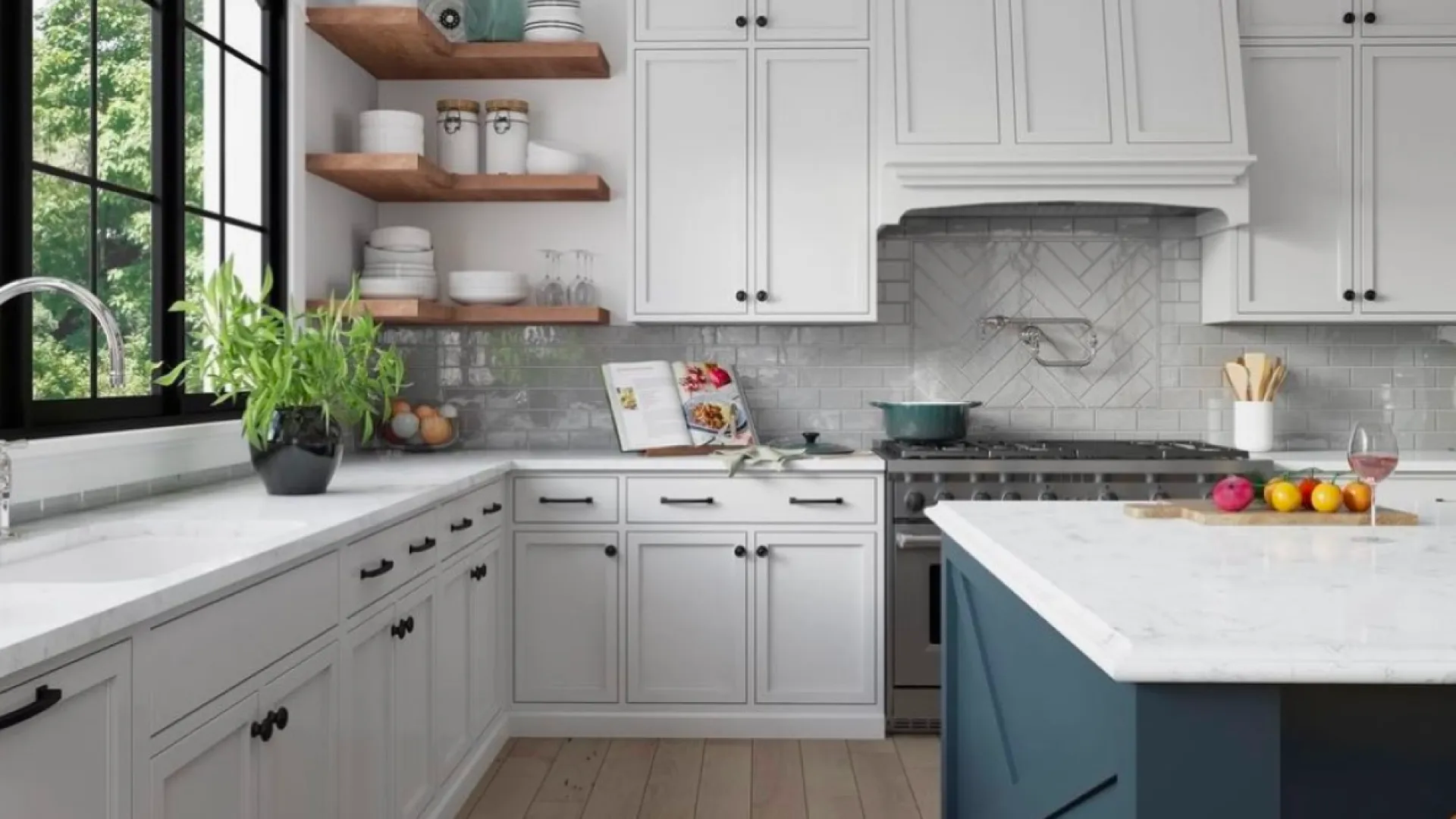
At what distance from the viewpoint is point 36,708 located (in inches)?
57.6

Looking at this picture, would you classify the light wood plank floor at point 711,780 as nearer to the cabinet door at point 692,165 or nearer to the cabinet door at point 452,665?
the cabinet door at point 452,665

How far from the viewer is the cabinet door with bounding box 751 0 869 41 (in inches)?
177

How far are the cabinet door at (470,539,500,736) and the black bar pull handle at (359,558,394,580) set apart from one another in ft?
2.81

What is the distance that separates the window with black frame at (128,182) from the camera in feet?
8.98

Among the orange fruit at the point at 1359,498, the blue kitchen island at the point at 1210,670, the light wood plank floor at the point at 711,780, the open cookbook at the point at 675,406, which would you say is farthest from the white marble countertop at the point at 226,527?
the orange fruit at the point at 1359,498

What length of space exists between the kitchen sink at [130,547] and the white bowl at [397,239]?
2154 mm

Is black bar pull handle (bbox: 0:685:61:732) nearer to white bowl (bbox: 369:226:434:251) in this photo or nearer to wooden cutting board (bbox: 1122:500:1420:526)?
wooden cutting board (bbox: 1122:500:1420:526)

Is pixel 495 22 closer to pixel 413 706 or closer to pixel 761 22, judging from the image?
pixel 761 22

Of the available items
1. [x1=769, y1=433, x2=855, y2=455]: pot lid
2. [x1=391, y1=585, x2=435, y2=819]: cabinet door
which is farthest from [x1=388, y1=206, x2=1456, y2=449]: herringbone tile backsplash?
[x1=391, y1=585, x2=435, y2=819]: cabinet door

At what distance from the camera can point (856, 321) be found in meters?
4.52

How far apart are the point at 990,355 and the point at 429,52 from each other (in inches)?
89.5

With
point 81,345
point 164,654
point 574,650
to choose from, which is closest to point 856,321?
point 574,650

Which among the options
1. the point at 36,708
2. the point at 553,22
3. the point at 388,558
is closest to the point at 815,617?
the point at 388,558

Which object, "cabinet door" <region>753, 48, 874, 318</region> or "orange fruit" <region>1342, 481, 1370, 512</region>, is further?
"cabinet door" <region>753, 48, 874, 318</region>
